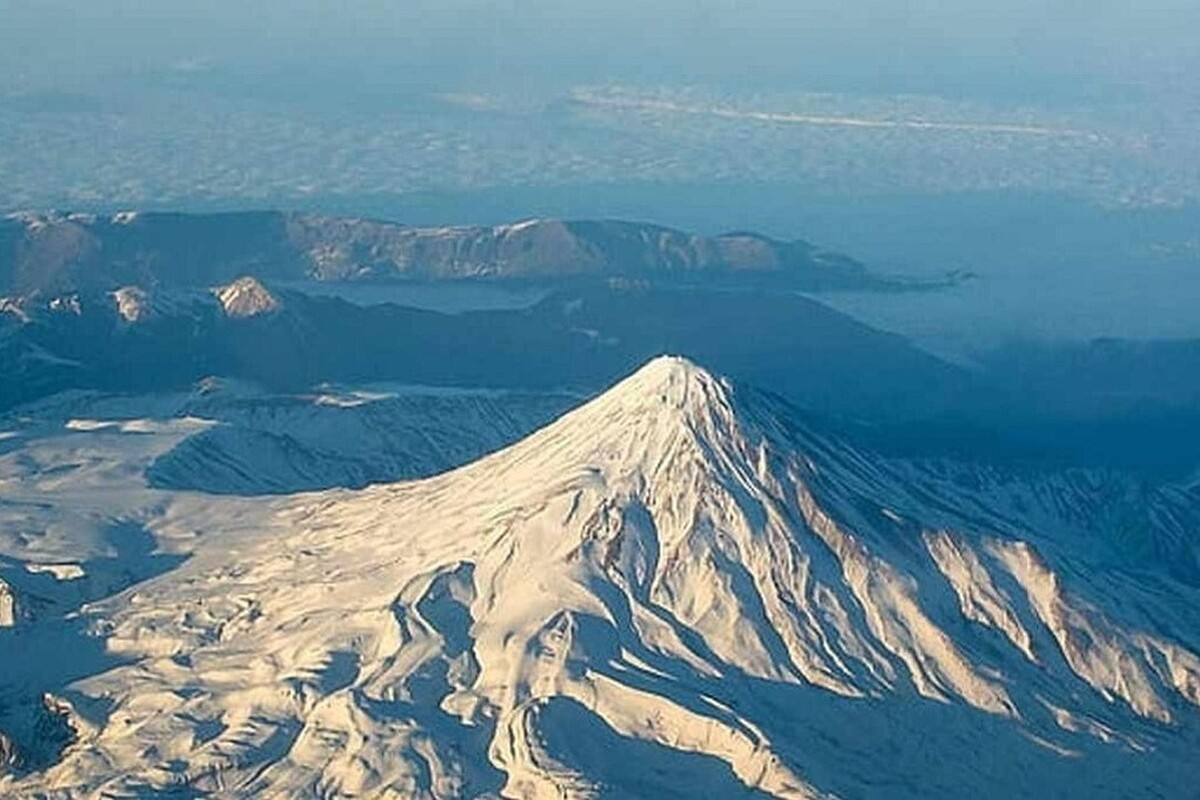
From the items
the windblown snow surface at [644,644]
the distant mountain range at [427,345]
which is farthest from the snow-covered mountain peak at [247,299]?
the windblown snow surface at [644,644]

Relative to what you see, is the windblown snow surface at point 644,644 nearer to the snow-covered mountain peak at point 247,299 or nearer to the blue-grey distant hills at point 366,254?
the snow-covered mountain peak at point 247,299

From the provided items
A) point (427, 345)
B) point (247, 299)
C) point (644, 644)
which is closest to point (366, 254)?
point (427, 345)

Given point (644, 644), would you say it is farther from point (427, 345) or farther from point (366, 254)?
point (366, 254)

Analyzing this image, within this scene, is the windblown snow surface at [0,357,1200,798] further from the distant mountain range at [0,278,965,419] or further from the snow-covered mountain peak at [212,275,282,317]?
the snow-covered mountain peak at [212,275,282,317]

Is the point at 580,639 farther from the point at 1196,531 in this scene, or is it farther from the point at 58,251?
the point at 58,251

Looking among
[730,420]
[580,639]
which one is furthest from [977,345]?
[580,639]

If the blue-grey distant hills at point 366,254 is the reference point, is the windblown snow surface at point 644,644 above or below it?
above
